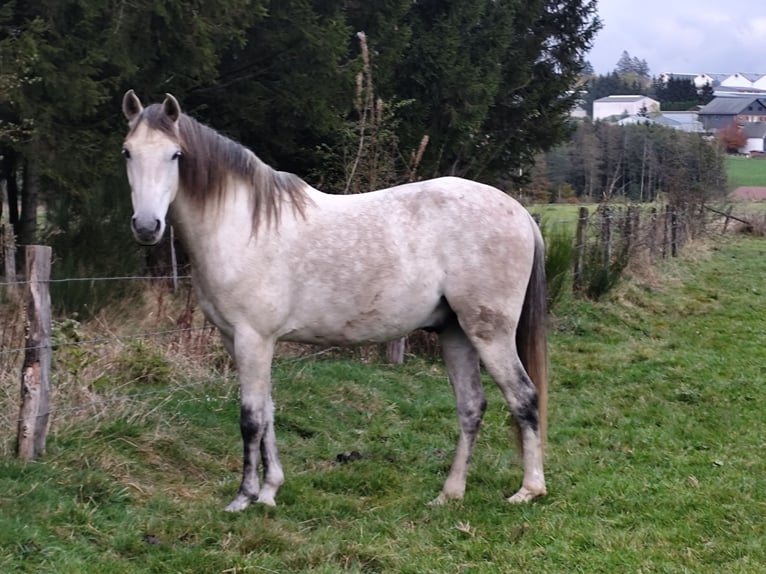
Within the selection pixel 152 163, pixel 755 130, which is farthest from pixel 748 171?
pixel 152 163

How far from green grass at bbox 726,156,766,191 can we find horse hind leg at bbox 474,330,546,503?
34937mm

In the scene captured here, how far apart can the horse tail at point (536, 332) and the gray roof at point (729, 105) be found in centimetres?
6844

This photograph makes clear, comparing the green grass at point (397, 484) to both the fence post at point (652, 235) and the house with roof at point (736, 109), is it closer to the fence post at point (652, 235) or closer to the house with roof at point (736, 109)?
the fence post at point (652, 235)

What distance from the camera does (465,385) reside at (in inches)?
189

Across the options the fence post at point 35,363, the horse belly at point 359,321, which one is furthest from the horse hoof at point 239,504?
the fence post at point 35,363

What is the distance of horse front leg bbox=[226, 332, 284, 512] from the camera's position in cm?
423

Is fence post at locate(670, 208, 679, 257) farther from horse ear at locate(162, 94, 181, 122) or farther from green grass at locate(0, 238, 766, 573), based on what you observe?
horse ear at locate(162, 94, 181, 122)

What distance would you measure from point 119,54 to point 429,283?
15.5ft

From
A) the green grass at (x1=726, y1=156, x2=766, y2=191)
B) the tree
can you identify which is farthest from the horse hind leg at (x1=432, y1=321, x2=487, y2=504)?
the green grass at (x1=726, y1=156, x2=766, y2=191)

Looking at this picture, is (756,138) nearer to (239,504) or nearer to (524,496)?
(524,496)

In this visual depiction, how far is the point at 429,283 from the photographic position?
4.49 m

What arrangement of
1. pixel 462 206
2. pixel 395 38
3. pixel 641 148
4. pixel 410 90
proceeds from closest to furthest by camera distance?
pixel 462 206 → pixel 395 38 → pixel 410 90 → pixel 641 148

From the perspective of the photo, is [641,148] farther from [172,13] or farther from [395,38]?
[172,13]

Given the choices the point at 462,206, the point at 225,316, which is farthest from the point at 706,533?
the point at 225,316
